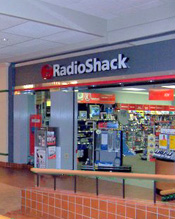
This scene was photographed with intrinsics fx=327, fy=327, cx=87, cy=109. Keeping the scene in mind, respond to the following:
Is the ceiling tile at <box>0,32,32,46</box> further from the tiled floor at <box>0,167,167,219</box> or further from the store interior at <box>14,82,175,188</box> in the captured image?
the tiled floor at <box>0,167,167,219</box>

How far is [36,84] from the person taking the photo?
33.3ft

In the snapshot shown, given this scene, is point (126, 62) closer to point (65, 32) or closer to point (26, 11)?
point (65, 32)

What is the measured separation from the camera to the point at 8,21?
623cm

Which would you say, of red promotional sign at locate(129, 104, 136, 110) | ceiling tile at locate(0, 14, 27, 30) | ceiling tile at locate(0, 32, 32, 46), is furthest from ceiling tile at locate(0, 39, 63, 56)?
red promotional sign at locate(129, 104, 136, 110)

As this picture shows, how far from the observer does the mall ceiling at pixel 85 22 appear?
238 inches

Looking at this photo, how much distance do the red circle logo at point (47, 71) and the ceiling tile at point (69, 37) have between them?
1.70 metres

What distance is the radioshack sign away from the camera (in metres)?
7.77

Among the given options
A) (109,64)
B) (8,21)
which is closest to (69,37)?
(109,64)

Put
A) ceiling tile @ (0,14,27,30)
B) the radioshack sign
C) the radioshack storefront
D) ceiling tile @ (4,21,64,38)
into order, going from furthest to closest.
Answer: the radioshack sign → the radioshack storefront → ceiling tile @ (4,21,64,38) → ceiling tile @ (0,14,27,30)

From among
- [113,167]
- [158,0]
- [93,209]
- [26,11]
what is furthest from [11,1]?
[113,167]

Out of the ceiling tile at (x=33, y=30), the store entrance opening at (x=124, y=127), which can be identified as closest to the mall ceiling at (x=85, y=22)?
the ceiling tile at (x=33, y=30)

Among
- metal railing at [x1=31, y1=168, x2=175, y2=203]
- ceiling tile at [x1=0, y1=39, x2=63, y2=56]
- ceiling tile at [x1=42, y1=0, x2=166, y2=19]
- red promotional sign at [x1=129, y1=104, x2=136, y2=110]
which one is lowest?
metal railing at [x1=31, y1=168, x2=175, y2=203]

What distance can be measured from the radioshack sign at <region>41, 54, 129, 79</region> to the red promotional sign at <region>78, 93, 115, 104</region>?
4250mm

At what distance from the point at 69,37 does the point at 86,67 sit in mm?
1250
